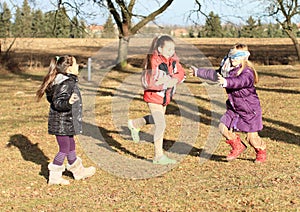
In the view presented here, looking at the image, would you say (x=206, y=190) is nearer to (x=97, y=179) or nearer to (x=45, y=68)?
(x=97, y=179)

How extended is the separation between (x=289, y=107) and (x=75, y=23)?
10.0 meters

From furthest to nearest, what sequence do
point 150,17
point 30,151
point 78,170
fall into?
point 150,17, point 30,151, point 78,170

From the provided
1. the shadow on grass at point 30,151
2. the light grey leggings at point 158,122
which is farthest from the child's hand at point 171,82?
the shadow on grass at point 30,151

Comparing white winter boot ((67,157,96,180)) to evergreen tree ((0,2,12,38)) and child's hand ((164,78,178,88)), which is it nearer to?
child's hand ((164,78,178,88))

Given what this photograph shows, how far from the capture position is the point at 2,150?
29.1 ft

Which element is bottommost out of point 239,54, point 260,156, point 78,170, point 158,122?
point 78,170

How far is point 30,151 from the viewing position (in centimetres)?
882

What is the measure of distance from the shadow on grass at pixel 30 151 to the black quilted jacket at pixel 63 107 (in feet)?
3.20

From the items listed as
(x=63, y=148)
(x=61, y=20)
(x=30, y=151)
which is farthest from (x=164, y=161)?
(x=61, y=20)

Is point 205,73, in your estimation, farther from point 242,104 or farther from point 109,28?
point 109,28

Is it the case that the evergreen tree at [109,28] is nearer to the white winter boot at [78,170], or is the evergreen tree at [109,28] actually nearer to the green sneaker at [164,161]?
the green sneaker at [164,161]

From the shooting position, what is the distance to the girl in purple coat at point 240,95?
22.3 feet

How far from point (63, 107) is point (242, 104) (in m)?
2.43

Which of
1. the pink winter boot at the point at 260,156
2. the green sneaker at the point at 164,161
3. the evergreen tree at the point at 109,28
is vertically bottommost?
the green sneaker at the point at 164,161
